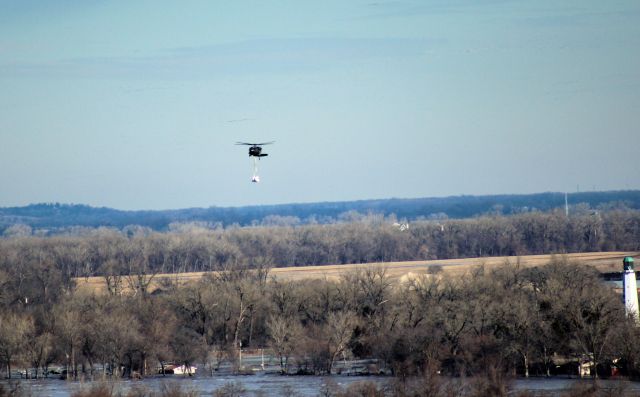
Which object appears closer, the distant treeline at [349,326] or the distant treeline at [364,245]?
the distant treeline at [349,326]

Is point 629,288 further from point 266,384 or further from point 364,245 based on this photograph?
point 364,245

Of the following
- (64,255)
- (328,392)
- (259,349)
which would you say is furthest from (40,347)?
(64,255)

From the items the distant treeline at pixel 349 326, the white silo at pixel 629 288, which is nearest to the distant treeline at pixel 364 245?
the distant treeline at pixel 349 326

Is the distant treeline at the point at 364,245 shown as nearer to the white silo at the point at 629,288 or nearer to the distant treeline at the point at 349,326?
the distant treeline at the point at 349,326

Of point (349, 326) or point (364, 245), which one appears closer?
point (349, 326)

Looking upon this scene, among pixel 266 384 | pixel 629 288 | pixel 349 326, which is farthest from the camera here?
pixel 349 326

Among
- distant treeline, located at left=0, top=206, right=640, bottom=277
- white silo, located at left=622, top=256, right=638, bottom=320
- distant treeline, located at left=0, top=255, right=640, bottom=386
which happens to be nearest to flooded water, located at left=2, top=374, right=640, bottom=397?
distant treeline, located at left=0, top=255, right=640, bottom=386

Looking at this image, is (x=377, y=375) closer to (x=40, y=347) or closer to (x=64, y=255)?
(x=40, y=347)

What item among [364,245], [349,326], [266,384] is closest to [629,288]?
[349,326]

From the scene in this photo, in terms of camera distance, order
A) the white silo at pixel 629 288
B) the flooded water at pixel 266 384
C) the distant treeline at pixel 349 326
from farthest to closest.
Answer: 1. the white silo at pixel 629 288
2. the distant treeline at pixel 349 326
3. the flooded water at pixel 266 384
